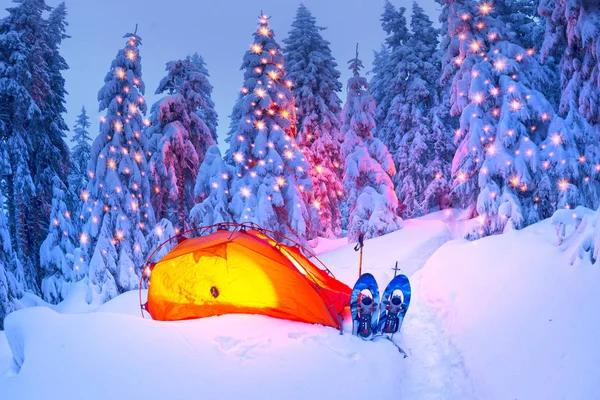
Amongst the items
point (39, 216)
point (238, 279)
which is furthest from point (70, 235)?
point (238, 279)

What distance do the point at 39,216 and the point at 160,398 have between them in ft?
62.3

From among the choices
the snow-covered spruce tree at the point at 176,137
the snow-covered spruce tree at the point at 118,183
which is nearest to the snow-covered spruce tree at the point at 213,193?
the snow-covered spruce tree at the point at 176,137

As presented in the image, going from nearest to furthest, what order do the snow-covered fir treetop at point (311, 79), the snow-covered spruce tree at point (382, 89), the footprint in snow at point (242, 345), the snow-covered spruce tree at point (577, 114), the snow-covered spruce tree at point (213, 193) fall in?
the footprint in snow at point (242, 345) → the snow-covered spruce tree at point (577, 114) → the snow-covered spruce tree at point (213, 193) → the snow-covered fir treetop at point (311, 79) → the snow-covered spruce tree at point (382, 89)

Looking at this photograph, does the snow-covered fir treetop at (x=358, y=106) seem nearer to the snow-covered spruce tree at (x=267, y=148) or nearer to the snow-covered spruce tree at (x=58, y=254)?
the snow-covered spruce tree at (x=267, y=148)

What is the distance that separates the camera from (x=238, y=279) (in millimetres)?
6789

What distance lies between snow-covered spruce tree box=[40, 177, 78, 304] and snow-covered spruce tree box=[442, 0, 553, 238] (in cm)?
1858

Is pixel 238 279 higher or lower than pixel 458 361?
higher

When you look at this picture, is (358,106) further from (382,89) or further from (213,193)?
(213,193)

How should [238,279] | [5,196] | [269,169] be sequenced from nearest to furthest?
[238,279], [269,169], [5,196]

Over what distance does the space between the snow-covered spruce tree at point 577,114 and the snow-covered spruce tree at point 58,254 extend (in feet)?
68.8

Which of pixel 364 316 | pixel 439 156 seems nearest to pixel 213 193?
pixel 364 316

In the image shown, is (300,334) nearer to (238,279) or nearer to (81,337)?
(238,279)

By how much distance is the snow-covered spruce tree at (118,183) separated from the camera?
15.5 m

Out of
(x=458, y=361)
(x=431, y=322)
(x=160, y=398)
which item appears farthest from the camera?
(x=431, y=322)
